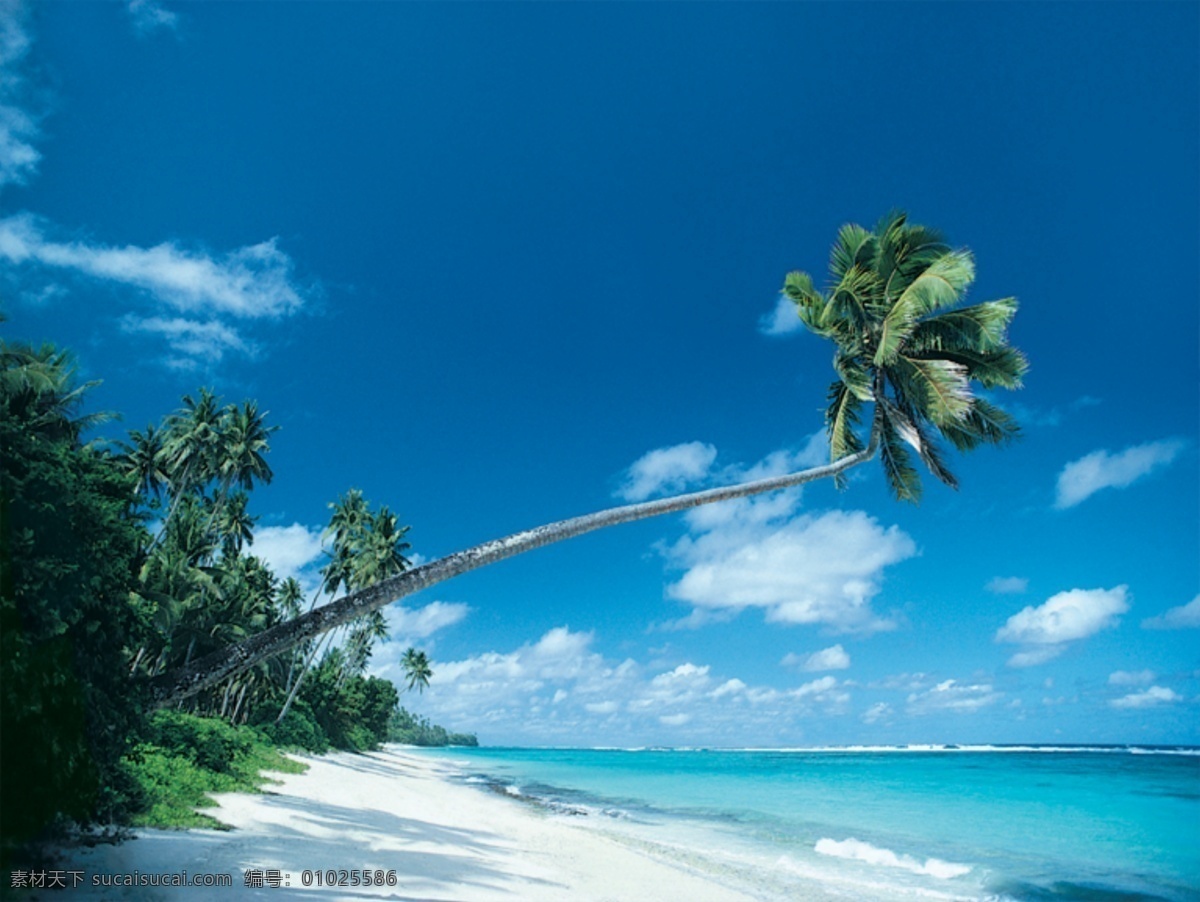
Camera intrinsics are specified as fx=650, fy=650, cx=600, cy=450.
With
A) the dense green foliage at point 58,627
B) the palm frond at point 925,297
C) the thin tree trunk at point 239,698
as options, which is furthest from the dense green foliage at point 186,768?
the thin tree trunk at point 239,698

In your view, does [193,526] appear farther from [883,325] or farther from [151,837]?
[883,325]

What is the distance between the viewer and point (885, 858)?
595 inches

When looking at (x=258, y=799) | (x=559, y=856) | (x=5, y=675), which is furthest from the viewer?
(x=258, y=799)

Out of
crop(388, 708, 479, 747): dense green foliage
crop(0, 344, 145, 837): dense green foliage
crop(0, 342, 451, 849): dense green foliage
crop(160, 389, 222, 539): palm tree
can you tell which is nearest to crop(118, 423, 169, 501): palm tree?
crop(160, 389, 222, 539): palm tree

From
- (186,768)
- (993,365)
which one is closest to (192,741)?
(186,768)

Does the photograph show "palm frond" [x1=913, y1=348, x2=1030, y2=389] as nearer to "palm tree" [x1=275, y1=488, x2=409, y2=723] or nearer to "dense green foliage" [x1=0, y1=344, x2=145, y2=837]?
"dense green foliage" [x1=0, y1=344, x2=145, y2=837]

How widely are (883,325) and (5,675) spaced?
12498 mm

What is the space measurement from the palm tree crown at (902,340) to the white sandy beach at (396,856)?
334 inches

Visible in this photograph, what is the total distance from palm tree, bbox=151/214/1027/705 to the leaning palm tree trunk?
0.05 meters

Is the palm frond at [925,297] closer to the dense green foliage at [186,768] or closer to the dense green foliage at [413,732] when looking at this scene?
the dense green foliage at [186,768]

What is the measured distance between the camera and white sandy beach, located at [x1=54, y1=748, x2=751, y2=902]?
709 centimetres

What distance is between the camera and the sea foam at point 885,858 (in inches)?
552

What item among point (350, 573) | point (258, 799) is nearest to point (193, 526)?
point (350, 573)

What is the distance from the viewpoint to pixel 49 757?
18.2ft
